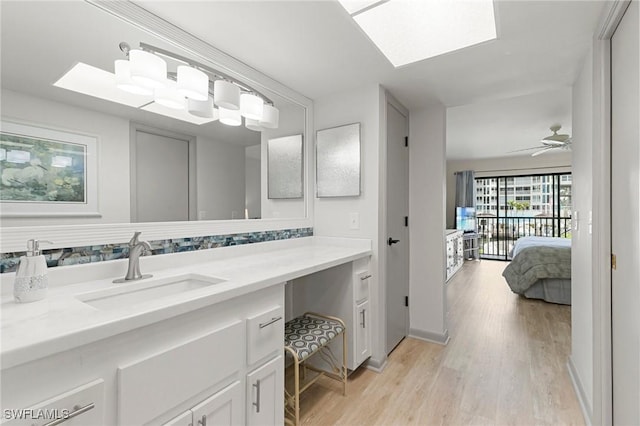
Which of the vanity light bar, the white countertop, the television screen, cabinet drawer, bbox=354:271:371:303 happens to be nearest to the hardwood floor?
cabinet drawer, bbox=354:271:371:303

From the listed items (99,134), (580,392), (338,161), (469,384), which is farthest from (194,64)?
(580,392)

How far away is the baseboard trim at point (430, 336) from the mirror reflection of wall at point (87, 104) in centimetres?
207

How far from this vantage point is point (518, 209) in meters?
6.75

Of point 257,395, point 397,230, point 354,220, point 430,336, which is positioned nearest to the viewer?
point 257,395

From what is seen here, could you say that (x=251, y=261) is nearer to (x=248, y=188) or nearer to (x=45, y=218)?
(x=248, y=188)

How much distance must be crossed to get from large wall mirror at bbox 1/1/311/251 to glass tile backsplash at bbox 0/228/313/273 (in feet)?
0.29

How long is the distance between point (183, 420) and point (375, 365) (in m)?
1.55

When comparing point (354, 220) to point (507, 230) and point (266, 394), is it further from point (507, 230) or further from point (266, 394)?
point (507, 230)

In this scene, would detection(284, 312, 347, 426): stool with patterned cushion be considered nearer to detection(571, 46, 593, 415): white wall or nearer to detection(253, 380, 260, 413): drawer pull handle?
detection(253, 380, 260, 413): drawer pull handle

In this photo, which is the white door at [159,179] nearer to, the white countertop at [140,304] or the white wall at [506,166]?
the white countertop at [140,304]

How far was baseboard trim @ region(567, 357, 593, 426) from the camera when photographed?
1.63 m

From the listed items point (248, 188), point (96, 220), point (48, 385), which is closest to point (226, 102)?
point (248, 188)

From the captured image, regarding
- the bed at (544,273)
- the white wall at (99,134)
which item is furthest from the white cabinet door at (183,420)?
the bed at (544,273)

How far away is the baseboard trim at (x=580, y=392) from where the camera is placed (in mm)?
1626
